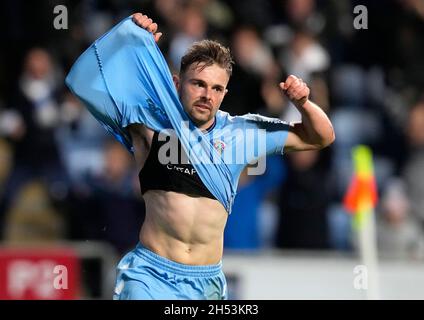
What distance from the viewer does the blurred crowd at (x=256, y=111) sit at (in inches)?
482

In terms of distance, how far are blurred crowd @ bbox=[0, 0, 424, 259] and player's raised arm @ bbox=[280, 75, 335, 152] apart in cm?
419

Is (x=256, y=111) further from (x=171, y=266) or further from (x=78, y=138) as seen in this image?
(x=171, y=266)

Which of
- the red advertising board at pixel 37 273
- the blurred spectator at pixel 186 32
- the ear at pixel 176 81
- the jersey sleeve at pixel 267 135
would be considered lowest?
the red advertising board at pixel 37 273

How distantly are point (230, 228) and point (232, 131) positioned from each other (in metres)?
4.51

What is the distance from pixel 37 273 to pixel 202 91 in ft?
15.1

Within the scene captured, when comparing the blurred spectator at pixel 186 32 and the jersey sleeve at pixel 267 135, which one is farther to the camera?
the blurred spectator at pixel 186 32

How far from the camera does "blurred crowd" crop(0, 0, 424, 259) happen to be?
12.2 meters

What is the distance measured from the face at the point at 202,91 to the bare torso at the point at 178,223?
0.32 meters

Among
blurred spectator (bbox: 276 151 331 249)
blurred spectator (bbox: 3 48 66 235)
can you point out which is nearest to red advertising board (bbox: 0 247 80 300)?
blurred spectator (bbox: 3 48 66 235)

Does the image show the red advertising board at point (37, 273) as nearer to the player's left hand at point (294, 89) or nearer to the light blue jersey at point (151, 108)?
the light blue jersey at point (151, 108)

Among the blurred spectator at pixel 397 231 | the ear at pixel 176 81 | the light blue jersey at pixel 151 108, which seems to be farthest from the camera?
the blurred spectator at pixel 397 231

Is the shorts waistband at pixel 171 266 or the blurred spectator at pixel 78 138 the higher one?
the blurred spectator at pixel 78 138

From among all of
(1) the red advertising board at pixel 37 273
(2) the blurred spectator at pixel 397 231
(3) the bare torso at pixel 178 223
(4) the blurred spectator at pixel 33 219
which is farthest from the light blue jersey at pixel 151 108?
(4) the blurred spectator at pixel 33 219
